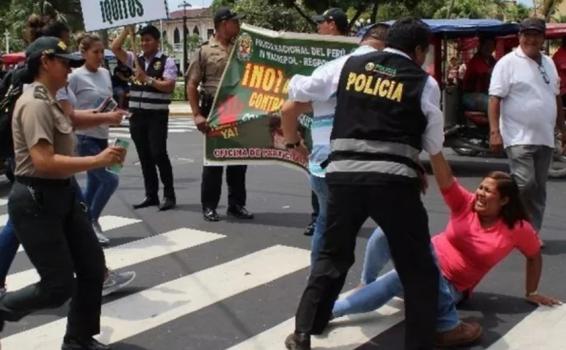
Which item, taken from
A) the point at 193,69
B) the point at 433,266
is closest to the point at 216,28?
the point at 193,69

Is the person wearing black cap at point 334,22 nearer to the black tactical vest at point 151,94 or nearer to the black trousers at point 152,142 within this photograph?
the black tactical vest at point 151,94

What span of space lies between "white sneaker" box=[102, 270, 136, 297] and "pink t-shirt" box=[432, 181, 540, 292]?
2073mm

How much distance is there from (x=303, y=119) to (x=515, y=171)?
66.5 inches

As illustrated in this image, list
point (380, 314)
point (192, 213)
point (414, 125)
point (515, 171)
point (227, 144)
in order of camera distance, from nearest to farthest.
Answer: point (414, 125) → point (380, 314) → point (515, 171) → point (227, 144) → point (192, 213)

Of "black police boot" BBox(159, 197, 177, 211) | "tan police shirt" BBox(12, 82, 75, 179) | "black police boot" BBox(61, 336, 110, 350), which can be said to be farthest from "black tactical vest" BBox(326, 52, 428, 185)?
"black police boot" BBox(159, 197, 177, 211)

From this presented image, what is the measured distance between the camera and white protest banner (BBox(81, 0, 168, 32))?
24.1ft

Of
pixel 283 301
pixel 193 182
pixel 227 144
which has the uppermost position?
pixel 227 144

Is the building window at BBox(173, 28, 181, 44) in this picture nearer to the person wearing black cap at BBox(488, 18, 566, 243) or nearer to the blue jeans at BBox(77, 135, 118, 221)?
the blue jeans at BBox(77, 135, 118, 221)

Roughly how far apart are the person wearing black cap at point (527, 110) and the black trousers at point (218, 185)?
2670 mm

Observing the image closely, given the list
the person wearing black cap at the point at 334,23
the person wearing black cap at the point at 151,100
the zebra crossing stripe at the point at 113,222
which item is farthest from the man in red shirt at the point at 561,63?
the zebra crossing stripe at the point at 113,222

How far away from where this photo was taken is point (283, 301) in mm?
4988

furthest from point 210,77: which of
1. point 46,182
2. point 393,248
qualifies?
point 393,248

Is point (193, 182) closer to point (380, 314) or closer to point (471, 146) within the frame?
point (471, 146)

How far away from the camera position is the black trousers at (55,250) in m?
3.68
